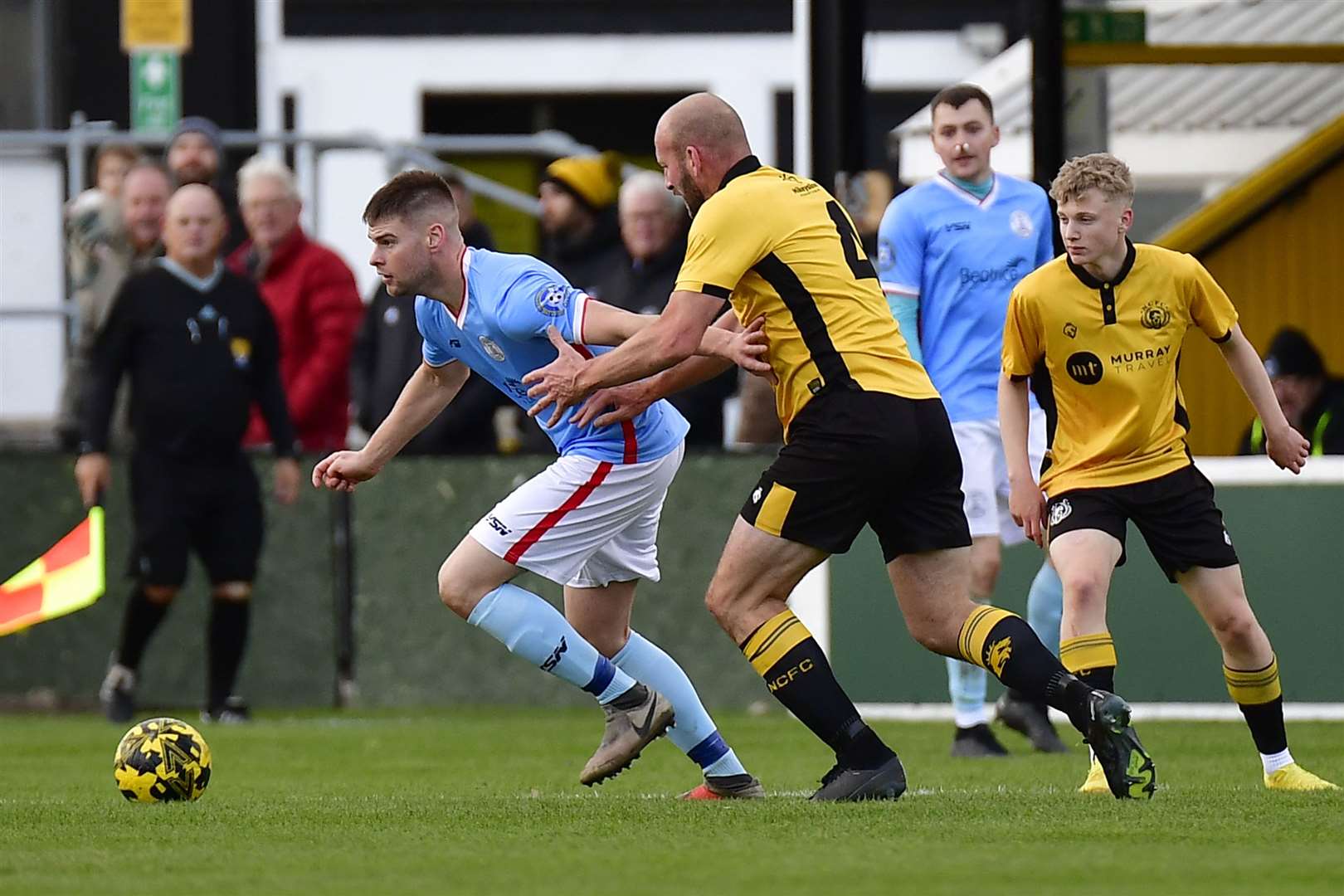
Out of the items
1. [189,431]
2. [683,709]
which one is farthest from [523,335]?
[189,431]

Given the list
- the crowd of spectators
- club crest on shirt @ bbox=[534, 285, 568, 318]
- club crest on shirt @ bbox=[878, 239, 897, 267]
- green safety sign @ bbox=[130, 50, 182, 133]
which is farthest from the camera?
green safety sign @ bbox=[130, 50, 182, 133]

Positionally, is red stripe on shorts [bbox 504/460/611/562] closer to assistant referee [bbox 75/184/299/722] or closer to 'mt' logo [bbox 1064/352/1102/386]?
'mt' logo [bbox 1064/352/1102/386]

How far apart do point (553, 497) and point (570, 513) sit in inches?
2.6

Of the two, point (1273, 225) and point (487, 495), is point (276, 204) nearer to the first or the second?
point (487, 495)

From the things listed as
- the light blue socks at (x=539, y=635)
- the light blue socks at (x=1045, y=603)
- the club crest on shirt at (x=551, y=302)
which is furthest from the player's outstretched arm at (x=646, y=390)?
the light blue socks at (x=1045, y=603)

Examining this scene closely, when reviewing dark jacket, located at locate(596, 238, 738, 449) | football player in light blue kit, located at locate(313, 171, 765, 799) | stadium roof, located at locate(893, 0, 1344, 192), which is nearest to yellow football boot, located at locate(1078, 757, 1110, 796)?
football player in light blue kit, located at locate(313, 171, 765, 799)

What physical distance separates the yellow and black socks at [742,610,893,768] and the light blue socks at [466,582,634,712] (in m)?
0.55

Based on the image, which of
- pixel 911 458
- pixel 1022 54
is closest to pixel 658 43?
pixel 1022 54

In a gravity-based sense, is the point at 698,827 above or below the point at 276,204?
below

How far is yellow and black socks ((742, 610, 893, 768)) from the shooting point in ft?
23.4

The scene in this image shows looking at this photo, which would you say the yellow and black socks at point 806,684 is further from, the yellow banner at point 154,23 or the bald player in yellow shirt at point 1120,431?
the yellow banner at point 154,23

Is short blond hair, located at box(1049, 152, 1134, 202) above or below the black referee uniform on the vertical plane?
above

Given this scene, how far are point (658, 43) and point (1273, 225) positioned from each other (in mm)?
8061

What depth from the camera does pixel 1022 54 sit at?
571 inches
